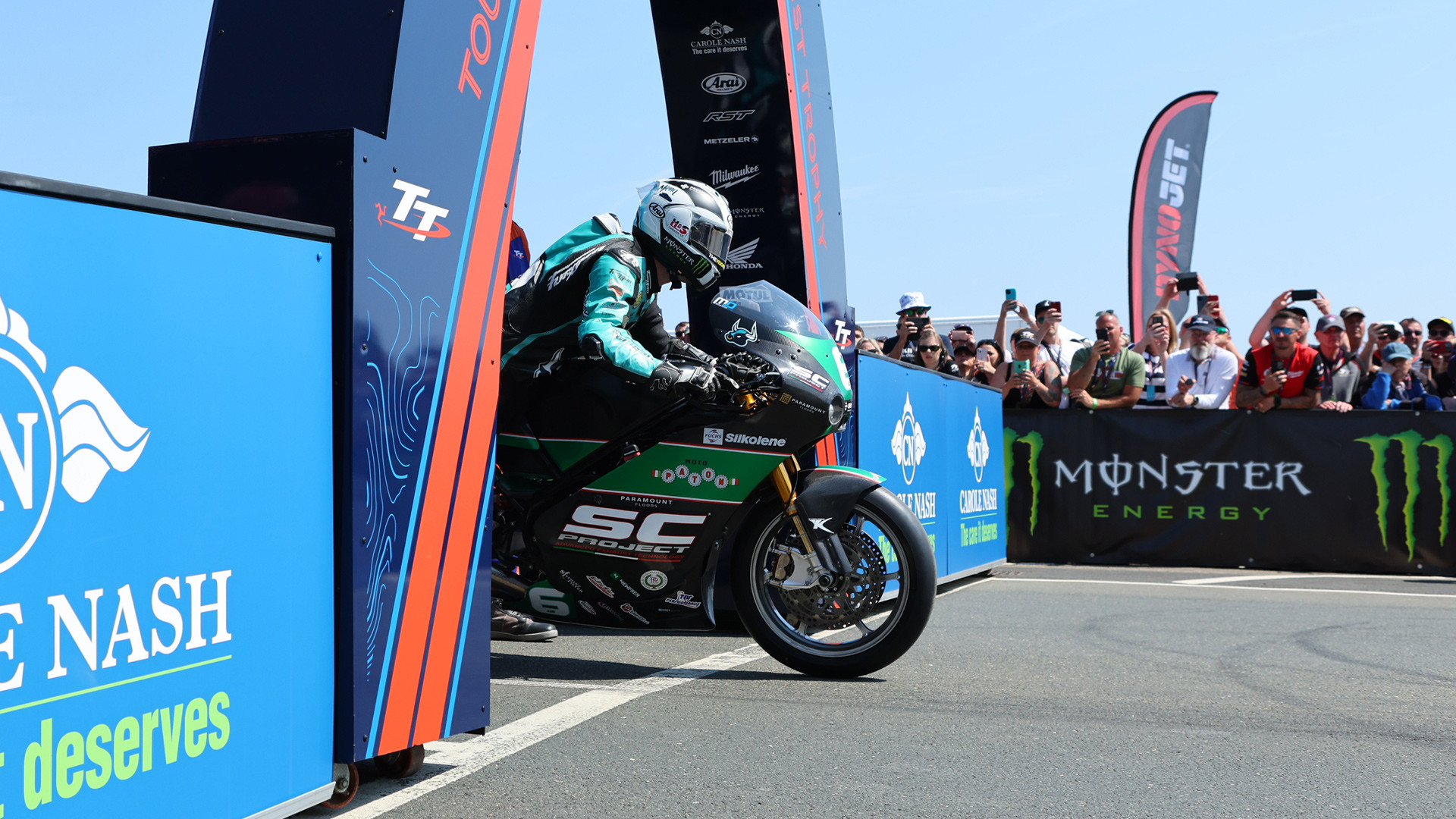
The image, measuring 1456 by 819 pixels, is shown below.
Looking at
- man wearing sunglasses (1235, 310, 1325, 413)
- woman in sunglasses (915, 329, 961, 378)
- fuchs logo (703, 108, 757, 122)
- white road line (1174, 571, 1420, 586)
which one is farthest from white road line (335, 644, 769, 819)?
man wearing sunglasses (1235, 310, 1325, 413)

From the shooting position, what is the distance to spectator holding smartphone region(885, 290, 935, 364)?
11784 mm

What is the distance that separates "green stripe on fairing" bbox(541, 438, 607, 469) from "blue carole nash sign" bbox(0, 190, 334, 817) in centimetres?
209

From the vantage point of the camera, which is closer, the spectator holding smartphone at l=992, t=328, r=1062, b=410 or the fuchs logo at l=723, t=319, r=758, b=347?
the fuchs logo at l=723, t=319, r=758, b=347


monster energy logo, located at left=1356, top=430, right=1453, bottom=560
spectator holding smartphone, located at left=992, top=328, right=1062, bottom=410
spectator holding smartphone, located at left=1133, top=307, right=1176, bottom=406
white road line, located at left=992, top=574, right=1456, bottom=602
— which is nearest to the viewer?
white road line, located at left=992, top=574, right=1456, bottom=602

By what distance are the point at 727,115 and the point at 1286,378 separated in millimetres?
5762

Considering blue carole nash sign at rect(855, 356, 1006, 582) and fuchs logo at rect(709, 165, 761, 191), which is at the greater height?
fuchs logo at rect(709, 165, 761, 191)

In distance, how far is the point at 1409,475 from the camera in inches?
415

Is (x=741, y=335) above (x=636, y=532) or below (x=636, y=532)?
above

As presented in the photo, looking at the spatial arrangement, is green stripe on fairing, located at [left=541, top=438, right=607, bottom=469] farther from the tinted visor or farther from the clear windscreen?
the tinted visor

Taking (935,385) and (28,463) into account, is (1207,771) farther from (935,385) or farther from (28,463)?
(935,385)

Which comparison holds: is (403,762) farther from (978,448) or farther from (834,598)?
(978,448)

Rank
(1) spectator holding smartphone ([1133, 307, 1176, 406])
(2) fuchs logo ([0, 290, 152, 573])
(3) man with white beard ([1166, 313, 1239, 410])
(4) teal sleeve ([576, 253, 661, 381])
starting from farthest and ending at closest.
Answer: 1. (1) spectator holding smartphone ([1133, 307, 1176, 406])
2. (3) man with white beard ([1166, 313, 1239, 410])
3. (4) teal sleeve ([576, 253, 661, 381])
4. (2) fuchs logo ([0, 290, 152, 573])


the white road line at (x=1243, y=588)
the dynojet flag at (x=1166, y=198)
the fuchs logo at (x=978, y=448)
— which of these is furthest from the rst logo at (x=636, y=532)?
the dynojet flag at (x=1166, y=198)

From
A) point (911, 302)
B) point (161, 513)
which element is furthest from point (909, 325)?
point (161, 513)
